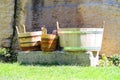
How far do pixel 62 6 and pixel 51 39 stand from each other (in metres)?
1.65

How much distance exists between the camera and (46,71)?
827cm

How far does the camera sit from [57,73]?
7.96 metres

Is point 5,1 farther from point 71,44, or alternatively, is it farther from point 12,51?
point 71,44

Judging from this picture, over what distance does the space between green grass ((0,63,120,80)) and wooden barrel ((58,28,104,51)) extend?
76 cm

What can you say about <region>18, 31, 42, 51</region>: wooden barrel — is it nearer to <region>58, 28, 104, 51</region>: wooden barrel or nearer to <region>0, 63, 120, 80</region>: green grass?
<region>58, 28, 104, 51</region>: wooden barrel

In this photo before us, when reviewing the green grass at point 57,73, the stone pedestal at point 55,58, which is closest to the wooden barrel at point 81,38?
the stone pedestal at point 55,58

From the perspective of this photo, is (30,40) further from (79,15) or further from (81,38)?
(79,15)

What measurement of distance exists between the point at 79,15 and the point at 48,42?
5.17ft

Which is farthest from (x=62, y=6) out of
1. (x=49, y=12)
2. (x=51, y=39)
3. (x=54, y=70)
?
(x=54, y=70)

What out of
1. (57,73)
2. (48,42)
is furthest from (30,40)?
(57,73)

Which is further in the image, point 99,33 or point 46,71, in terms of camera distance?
point 99,33

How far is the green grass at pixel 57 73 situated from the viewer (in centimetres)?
738

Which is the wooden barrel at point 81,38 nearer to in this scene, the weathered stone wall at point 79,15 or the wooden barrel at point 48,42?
the wooden barrel at point 48,42

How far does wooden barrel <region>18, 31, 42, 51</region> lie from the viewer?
32.4 ft
